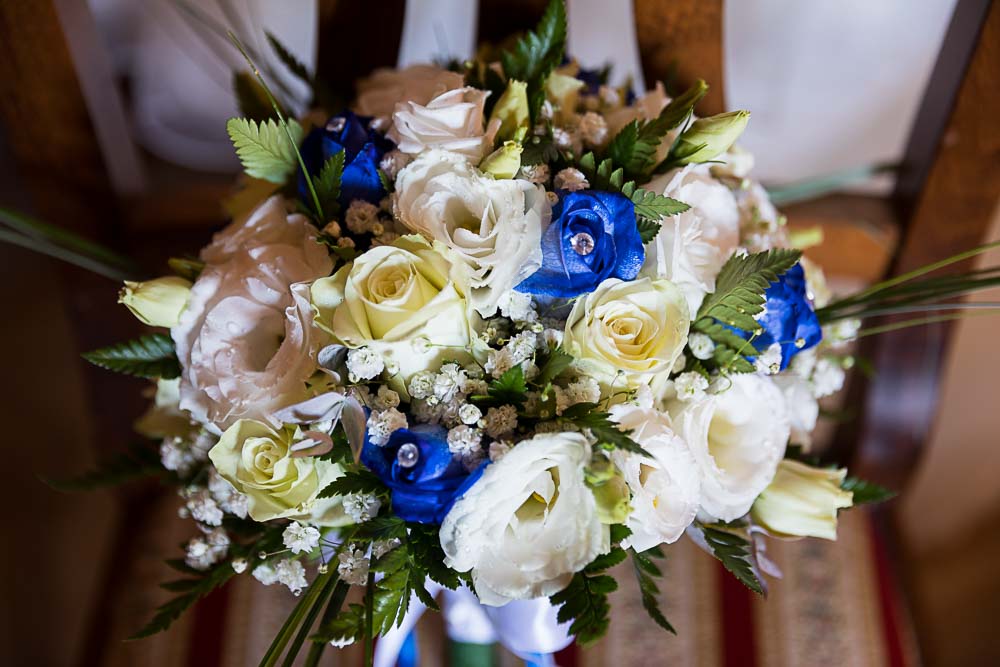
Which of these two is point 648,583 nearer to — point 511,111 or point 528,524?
point 528,524

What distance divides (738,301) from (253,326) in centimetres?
35

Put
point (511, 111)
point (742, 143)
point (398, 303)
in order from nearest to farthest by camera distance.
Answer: point (398, 303) < point (511, 111) < point (742, 143)

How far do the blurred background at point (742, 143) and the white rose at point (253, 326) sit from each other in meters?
0.23

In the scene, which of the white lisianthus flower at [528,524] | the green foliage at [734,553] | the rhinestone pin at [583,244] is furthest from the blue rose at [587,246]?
the green foliage at [734,553]

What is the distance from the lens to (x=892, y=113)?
1077 mm

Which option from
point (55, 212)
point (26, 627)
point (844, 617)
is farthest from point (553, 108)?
point (26, 627)

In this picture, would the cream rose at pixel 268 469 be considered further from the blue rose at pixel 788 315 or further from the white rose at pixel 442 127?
the blue rose at pixel 788 315

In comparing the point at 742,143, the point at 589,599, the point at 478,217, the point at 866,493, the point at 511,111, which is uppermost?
the point at 742,143

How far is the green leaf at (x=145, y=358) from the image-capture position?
601 mm

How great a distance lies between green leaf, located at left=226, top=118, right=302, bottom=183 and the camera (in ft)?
1.81

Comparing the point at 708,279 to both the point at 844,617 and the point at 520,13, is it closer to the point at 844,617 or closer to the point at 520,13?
the point at 520,13

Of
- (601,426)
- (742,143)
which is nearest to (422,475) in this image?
(601,426)

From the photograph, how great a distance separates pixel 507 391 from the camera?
517 millimetres

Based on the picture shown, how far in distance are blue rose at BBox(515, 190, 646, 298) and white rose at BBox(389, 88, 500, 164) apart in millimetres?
82
